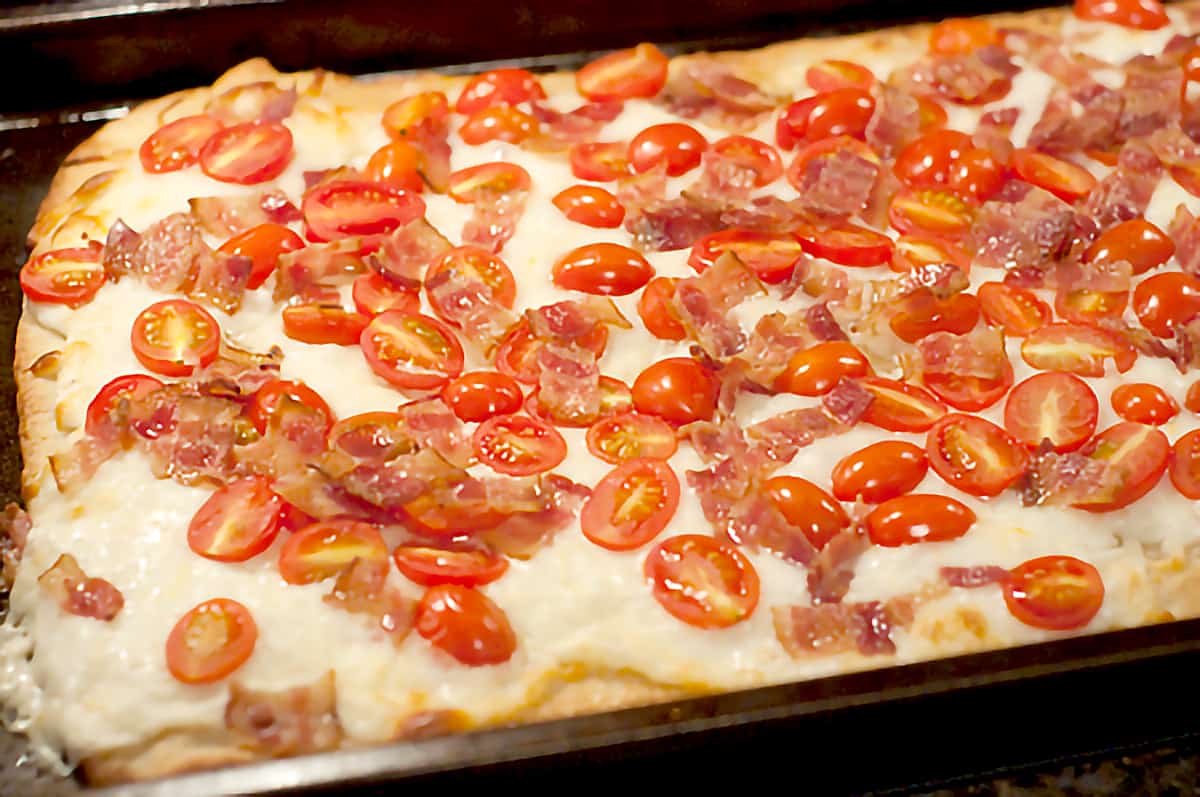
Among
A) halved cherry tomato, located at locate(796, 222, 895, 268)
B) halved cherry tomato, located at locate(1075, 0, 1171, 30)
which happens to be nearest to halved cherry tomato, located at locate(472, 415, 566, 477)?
halved cherry tomato, located at locate(796, 222, 895, 268)

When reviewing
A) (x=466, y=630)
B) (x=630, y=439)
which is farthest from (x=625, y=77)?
(x=466, y=630)

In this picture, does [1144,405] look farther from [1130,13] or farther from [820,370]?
[1130,13]


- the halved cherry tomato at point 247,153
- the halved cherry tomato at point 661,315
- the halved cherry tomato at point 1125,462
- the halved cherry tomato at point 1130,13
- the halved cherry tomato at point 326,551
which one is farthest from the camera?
the halved cherry tomato at point 1130,13

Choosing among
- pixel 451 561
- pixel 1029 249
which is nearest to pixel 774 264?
pixel 1029 249

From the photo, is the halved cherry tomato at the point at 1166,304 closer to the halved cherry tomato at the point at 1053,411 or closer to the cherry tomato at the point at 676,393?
the halved cherry tomato at the point at 1053,411

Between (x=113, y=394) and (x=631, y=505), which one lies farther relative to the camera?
(x=113, y=394)

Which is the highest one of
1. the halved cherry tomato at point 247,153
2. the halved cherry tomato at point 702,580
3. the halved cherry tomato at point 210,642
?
the halved cherry tomato at point 247,153

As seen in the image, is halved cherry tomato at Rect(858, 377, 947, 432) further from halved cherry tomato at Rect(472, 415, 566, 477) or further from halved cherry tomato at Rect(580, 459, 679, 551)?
halved cherry tomato at Rect(472, 415, 566, 477)

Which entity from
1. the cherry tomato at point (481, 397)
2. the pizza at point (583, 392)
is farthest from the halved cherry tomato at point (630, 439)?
the cherry tomato at point (481, 397)
